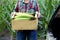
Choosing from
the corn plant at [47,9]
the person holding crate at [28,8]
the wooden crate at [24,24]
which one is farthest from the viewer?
the corn plant at [47,9]

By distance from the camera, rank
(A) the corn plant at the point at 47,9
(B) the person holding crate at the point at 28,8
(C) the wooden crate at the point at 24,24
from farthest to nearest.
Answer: (A) the corn plant at the point at 47,9 < (B) the person holding crate at the point at 28,8 < (C) the wooden crate at the point at 24,24

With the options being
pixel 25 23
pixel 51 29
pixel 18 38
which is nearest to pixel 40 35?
pixel 18 38

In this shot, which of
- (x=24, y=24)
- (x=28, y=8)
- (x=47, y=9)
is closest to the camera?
(x=24, y=24)

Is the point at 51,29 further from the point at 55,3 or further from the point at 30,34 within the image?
the point at 55,3

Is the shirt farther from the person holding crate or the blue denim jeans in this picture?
the blue denim jeans

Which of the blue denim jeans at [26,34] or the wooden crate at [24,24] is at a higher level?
the wooden crate at [24,24]

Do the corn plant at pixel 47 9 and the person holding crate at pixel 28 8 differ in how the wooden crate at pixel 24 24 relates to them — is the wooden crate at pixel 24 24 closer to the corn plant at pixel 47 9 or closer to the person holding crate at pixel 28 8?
the person holding crate at pixel 28 8

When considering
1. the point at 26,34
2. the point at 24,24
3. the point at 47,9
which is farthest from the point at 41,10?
the point at 24,24

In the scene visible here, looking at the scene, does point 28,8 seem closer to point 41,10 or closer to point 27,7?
point 27,7

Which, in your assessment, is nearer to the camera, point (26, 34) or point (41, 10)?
point (26, 34)

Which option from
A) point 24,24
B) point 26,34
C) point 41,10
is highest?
point 41,10

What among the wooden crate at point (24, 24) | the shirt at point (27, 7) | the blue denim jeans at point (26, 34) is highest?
the shirt at point (27, 7)

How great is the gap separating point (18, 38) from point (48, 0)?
4.74 ft

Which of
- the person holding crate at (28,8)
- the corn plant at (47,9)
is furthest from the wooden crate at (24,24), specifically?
the corn plant at (47,9)
